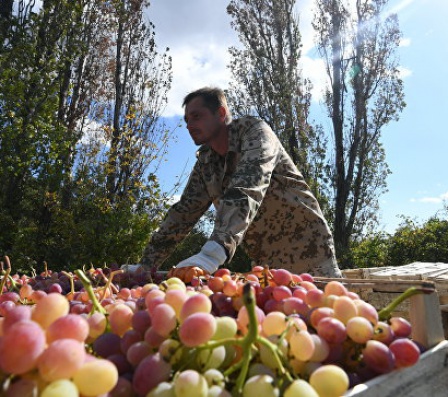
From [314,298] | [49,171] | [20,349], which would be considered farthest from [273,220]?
[49,171]

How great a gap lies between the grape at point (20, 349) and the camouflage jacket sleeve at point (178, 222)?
1.81 metres

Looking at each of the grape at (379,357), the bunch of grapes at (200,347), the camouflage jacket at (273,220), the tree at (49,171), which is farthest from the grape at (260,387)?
the tree at (49,171)

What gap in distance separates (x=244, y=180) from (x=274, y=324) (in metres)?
1.15

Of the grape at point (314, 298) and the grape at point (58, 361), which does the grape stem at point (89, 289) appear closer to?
the grape at point (58, 361)

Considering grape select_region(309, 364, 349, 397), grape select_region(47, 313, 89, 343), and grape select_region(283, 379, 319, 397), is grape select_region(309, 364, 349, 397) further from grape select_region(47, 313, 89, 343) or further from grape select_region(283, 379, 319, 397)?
grape select_region(47, 313, 89, 343)

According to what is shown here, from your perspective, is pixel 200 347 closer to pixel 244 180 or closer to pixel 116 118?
pixel 244 180

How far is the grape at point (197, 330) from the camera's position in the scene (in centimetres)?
56

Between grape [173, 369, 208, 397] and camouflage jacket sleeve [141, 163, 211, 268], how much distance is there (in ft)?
5.88

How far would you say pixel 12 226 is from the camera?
19.9 ft

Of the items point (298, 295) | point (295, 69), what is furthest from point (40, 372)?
point (295, 69)

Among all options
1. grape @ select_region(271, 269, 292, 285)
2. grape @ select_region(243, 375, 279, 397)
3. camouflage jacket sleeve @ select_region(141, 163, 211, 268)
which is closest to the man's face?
camouflage jacket sleeve @ select_region(141, 163, 211, 268)

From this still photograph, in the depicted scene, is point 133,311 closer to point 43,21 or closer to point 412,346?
point 412,346

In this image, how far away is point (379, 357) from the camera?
2.19ft

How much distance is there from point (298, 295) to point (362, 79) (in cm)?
1341
